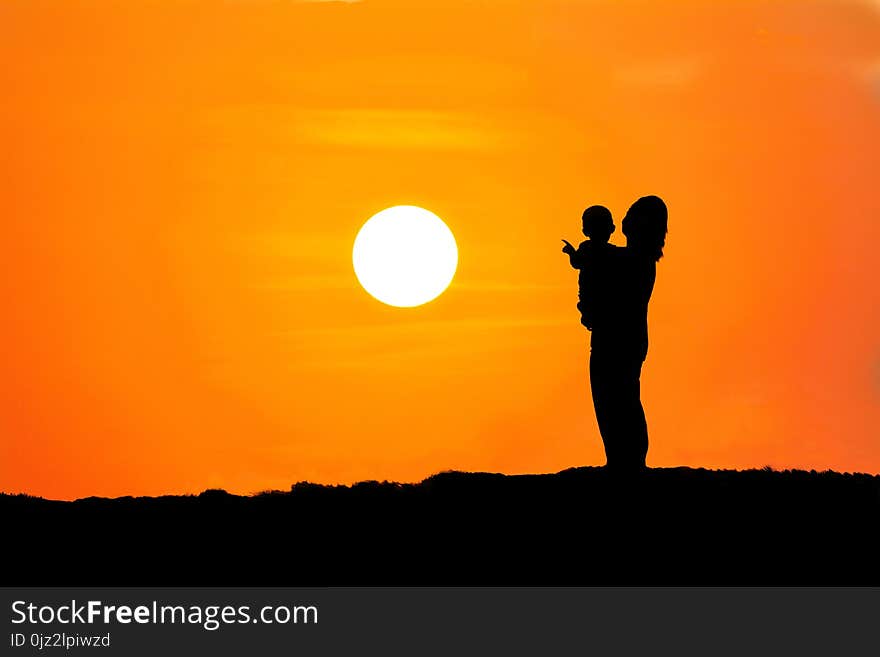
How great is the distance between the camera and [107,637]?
14.2 metres

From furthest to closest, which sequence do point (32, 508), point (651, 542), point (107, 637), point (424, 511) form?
1. point (32, 508)
2. point (424, 511)
3. point (651, 542)
4. point (107, 637)

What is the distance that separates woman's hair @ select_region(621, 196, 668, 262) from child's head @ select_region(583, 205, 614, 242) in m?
0.36

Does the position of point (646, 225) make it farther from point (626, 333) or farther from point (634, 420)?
point (634, 420)

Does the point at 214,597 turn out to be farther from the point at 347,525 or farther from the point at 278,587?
the point at 347,525

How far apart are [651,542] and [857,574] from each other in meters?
2.19

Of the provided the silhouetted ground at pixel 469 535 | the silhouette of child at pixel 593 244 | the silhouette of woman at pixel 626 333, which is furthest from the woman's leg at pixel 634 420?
the silhouette of child at pixel 593 244

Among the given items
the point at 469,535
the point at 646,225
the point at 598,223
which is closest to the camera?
the point at 469,535

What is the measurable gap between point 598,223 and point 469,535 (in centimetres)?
400

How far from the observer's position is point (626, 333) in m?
18.5

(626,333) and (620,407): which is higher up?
(626,333)

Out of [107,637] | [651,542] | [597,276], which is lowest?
[107,637]

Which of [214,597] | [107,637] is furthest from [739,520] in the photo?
[107,637]

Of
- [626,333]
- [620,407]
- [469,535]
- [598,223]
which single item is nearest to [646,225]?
[598,223]

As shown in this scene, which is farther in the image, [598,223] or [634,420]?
[634,420]
